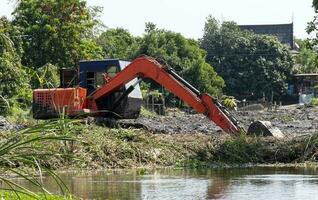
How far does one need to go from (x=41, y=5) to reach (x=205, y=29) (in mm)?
47982

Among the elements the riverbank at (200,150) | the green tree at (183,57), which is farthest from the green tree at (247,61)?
the riverbank at (200,150)

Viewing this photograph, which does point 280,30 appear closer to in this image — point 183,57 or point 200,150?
point 183,57

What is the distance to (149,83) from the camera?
6912 cm

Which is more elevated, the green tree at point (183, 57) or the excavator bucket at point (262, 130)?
the green tree at point (183, 57)

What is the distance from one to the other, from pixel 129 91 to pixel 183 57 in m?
50.9

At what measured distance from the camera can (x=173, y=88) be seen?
2777 cm

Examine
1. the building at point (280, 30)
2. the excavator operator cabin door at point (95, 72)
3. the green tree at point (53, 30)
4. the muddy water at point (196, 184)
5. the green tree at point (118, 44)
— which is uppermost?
the building at point (280, 30)

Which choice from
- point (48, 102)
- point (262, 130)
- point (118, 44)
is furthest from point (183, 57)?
point (262, 130)

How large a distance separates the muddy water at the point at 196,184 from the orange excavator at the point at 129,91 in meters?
5.22

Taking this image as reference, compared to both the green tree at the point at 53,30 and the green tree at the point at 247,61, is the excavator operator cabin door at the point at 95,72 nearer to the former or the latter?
the green tree at the point at 53,30

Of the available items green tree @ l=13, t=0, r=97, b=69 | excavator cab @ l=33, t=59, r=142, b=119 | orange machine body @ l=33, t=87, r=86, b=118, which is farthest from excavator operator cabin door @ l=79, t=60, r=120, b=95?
green tree @ l=13, t=0, r=97, b=69

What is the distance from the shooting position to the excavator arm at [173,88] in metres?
26.2

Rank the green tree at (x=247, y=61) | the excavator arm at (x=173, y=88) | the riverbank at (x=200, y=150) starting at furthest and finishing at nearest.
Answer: the green tree at (x=247, y=61)
the excavator arm at (x=173, y=88)
the riverbank at (x=200, y=150)

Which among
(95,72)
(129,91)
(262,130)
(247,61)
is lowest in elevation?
(262,130)
